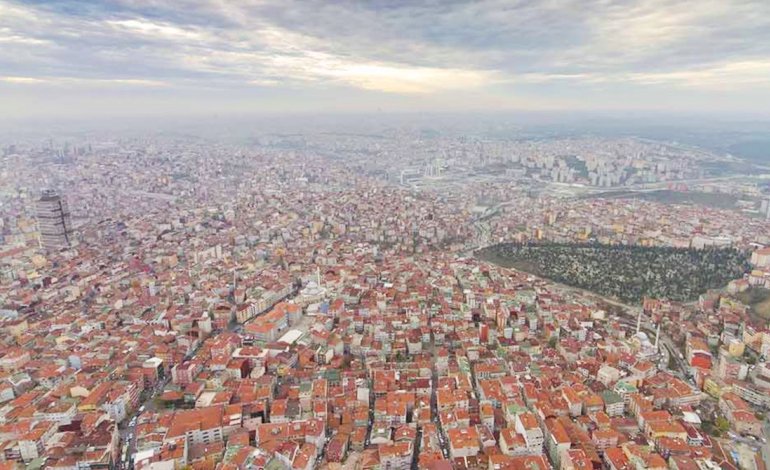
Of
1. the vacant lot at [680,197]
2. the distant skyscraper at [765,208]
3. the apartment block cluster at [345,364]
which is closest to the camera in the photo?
the apartment block cluster at [345,364]

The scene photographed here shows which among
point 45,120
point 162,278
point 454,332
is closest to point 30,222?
point 162,278

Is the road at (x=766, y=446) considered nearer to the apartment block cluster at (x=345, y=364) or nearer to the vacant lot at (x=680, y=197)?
the apartment block cluster at (x=345, y=364)

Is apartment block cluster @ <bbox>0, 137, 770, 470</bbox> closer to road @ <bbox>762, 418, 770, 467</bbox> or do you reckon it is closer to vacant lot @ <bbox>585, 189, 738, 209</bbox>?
road @ <bbox>762, 418, 770, 467</bbox>

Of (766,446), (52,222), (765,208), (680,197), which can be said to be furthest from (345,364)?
(680,197)

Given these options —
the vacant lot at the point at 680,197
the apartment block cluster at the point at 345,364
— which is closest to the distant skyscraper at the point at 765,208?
the vacant lot at the point at 680,197

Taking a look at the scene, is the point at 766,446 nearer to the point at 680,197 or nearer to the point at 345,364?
the point at 345,364

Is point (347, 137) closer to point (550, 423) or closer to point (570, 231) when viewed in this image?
point (570, 231)

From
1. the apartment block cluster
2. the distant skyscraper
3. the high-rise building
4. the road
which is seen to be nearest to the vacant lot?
the distant skyscraper

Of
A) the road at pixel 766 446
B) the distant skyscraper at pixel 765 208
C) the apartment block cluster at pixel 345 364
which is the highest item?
the distant skyscraper at pixel 765 208
